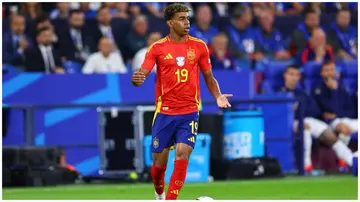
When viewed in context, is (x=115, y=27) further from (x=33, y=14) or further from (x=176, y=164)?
(x=176, y=164)

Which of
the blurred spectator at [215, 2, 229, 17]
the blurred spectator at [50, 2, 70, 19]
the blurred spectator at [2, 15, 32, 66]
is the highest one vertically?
the blurred spectator at [215, 2, 229, 17]

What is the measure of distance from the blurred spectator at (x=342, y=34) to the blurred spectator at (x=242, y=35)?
1920 millimetres

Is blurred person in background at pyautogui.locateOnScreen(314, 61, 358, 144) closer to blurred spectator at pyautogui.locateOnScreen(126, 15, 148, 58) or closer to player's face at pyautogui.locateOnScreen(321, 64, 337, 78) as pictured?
player's face at pyautogui.locateOnScreen(321, 64, 337, 78)

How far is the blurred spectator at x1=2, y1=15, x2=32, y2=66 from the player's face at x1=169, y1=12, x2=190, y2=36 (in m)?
7.41

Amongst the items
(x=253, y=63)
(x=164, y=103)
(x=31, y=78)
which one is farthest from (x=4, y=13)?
(x=164, y=103)

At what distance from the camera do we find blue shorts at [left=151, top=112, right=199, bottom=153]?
1102 centimetres

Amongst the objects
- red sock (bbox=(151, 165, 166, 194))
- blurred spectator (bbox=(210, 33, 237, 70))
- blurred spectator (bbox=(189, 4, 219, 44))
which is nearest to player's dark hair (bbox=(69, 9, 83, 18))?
blurred spectator (bbox=(189, 4, 219, 44))

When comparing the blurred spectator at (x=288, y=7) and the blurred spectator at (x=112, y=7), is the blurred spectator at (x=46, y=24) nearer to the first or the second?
the blurred spectator at (x=112, y=7)

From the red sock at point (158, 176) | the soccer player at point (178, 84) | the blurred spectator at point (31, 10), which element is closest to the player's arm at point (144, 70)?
the soccer player at point (178, 84)

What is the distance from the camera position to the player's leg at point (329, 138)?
60.0 ft

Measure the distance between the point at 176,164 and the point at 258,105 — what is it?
7435mm

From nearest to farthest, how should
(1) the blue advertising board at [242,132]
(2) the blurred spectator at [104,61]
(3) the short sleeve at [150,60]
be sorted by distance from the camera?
(3) the short sleeve at [150,60], (1) the blue advertising board at [242,132], (2) the blurred spectator at [104,61]

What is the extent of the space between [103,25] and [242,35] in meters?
3.02

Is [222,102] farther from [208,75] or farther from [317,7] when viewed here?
[317,7]
